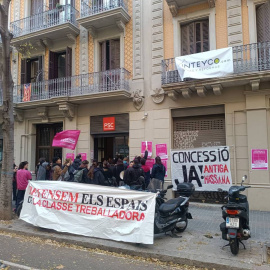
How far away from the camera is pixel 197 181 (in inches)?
378

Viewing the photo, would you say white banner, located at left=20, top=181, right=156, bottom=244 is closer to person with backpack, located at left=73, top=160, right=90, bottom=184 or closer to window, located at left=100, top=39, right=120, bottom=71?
person with backpack, located at left=73, top=160, right=90, bottom=184

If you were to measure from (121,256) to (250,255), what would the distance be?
96.2 inches

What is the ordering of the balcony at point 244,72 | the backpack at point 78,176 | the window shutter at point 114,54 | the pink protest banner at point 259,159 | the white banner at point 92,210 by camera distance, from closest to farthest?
the white banner at point 92,210
the backpack at point 78,176
the balcony at point 244,72
the pink protest banner at point 259,159
the window shutter at point 114,54

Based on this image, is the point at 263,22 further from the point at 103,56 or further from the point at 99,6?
the point at 99,6

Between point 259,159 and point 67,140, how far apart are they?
721 centimetres

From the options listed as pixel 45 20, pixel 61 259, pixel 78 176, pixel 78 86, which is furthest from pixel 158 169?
pixel 45 20

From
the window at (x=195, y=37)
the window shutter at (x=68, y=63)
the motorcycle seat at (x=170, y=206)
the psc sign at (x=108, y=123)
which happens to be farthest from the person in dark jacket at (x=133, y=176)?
the window shutter at (x=68, y=63)

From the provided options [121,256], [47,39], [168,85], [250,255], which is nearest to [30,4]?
[47,39]

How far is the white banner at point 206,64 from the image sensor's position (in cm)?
902

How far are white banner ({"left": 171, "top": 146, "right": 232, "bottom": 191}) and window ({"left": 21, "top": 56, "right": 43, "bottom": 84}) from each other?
28.8 feet

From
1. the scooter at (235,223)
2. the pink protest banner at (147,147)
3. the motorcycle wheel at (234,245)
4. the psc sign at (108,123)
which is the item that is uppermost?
the psc sign at (108,123)

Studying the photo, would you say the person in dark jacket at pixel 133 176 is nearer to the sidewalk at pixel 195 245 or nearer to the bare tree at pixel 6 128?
the sidewalk at pixel 195 245

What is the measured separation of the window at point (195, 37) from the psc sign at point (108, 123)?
422 cm

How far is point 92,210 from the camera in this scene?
6.08 meters
